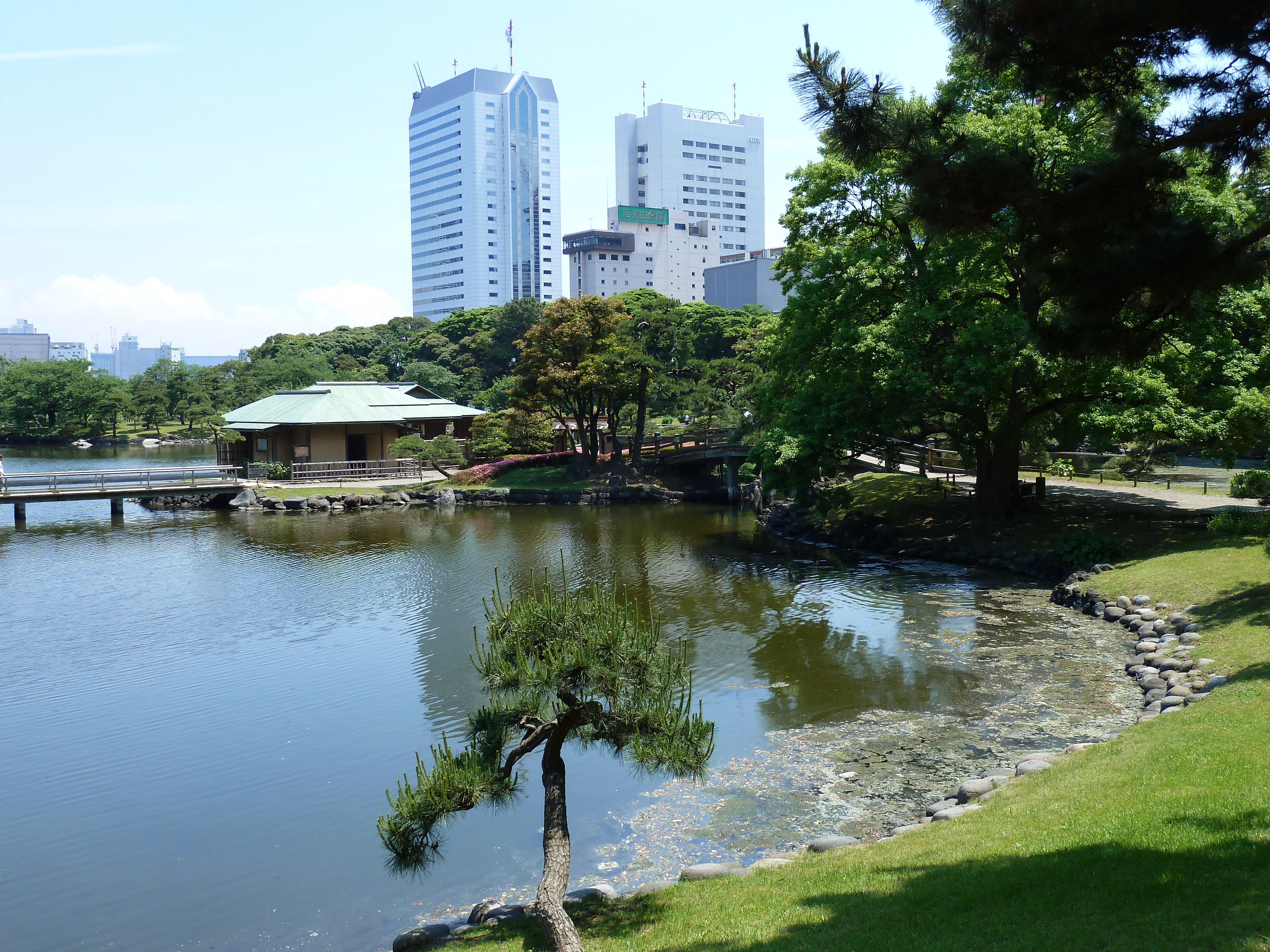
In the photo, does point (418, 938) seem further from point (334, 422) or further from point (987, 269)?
point (334, 422)

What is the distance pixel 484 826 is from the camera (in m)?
9.31

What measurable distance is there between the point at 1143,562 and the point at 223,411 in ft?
215

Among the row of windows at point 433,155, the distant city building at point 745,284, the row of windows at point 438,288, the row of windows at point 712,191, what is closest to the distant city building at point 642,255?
the distant city building at point 745,284

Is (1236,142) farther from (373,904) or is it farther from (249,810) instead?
(249,810)

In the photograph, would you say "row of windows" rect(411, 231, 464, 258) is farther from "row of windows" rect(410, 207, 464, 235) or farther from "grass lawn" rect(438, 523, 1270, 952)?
"grass lawn" rect(438, 523, 1270, 952)

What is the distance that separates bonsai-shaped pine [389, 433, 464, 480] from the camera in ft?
130

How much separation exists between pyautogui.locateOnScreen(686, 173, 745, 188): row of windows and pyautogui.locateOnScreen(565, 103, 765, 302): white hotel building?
104 millimetres

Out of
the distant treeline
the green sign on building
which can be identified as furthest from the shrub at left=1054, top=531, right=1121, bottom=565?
the green sign on building

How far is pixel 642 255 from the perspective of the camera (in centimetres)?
11519

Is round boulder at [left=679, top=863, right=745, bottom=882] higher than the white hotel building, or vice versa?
the white hotel building

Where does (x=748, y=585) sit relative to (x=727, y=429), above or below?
below

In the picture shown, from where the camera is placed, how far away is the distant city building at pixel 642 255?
113 meters

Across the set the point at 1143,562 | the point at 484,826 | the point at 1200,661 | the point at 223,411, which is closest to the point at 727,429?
the point at 1143,562

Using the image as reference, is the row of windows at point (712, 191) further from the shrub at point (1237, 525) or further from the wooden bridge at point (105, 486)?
the shrub at point (1237, 525)
